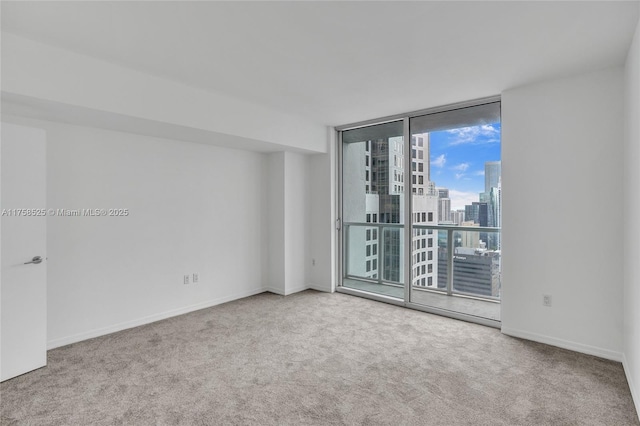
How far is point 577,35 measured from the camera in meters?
2.32

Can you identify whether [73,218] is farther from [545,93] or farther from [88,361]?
[545,93]

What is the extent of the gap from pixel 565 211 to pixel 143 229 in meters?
4.41

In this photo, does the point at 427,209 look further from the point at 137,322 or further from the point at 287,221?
the point at 137,322

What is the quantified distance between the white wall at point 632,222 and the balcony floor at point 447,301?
132cm

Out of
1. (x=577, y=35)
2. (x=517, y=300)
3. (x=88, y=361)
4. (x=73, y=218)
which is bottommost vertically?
(x=88, y=361)

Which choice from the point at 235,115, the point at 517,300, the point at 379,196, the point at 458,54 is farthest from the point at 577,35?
the point at 235,115

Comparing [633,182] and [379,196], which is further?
[379,196]

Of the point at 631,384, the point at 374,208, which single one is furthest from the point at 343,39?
the point at 631,384

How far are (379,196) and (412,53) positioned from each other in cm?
244

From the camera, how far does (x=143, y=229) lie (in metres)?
3.77

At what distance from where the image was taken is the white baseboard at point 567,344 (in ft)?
9.34

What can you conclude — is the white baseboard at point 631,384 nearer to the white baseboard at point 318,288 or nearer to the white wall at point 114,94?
the white baseboard at point 318,288

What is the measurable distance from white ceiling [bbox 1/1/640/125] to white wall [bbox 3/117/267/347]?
111 cm

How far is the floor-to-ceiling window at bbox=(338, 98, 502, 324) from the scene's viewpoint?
385 cm
